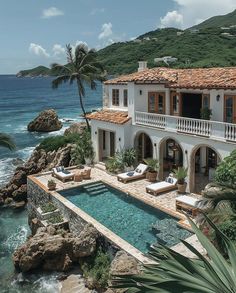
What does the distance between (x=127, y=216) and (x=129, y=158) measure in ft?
24.3

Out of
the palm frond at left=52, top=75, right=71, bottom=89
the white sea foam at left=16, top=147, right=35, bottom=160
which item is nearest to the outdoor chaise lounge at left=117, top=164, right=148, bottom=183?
the palm frond at left=52, top=75, right=71, bottom=89

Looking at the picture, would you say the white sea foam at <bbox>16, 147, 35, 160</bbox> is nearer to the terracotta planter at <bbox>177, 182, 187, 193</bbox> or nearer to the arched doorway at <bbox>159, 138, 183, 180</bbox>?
the arched doorway at <bbox>159, 138, 183, 180</bbox>

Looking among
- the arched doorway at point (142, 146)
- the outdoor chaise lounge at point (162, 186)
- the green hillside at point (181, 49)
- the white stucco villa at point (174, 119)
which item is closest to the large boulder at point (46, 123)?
the white stucco villa at point (174, 119)

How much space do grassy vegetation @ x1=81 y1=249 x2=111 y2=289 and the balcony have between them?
9.52 metres

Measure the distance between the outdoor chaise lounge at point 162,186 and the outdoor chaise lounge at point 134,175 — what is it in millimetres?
2420

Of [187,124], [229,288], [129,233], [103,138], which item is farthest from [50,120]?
[229,288]

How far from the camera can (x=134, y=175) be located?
25.1 metres

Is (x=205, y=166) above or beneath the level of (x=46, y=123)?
beneath

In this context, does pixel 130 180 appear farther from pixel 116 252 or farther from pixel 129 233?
pixel 116 252

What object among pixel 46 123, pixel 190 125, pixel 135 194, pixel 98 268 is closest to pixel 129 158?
pixel 135 194

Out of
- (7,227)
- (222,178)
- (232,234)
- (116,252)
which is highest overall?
(222,178)

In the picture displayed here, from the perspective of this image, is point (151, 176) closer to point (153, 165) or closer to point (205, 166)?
point (153, 165)

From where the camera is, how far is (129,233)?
1752 centimetres

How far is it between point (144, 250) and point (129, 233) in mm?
2009
